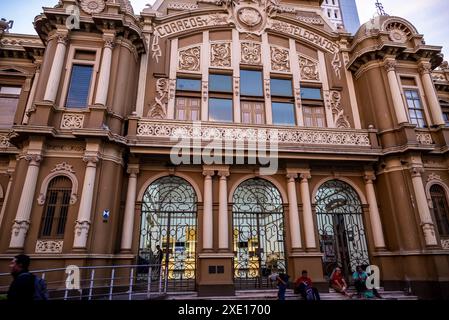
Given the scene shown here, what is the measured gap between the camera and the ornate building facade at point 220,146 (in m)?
10.4

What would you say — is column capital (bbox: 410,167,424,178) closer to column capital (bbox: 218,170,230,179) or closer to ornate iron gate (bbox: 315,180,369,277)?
ornate iron gate (bbox: 315,180,369,277)

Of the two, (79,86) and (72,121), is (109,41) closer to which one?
(79,86)

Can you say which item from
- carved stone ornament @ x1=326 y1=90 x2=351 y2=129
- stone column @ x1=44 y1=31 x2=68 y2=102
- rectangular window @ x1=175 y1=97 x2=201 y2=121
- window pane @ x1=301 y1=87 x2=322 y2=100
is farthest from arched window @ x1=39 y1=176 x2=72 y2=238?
carved stone ornament @ x1=326 y1=90 x2=351 y2=129

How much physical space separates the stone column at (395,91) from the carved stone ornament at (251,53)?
6.18m

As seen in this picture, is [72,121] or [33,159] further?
[72,121]

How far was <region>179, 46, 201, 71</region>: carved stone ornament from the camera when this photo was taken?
14.2m

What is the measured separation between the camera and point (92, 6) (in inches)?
486

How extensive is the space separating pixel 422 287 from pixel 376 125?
276 inches

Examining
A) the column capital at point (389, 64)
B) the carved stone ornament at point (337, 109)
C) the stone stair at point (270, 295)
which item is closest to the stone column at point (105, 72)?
the stone stair at point (270, 295)

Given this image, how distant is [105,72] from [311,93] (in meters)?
9.83

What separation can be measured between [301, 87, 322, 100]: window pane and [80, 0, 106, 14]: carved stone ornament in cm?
1003

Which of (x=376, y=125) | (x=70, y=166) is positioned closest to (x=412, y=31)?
(x=376, y=125)

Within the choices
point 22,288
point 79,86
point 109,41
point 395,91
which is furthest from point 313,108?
point 22,288

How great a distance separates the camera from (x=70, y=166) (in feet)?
34.3
